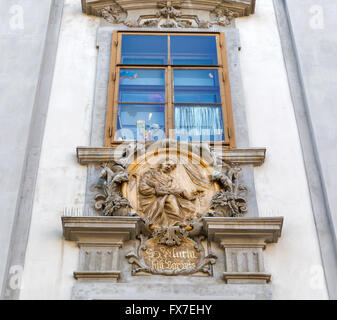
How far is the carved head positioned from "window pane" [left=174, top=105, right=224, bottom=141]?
554mm

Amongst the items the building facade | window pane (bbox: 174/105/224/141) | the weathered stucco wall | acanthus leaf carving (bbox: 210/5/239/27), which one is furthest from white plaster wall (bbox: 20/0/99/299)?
acanthus leaf carving (bbox: 210/5/239/27)

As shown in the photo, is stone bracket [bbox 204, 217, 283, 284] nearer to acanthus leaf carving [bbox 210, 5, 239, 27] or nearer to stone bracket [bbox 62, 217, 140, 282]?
stone bracket [bbox 62, 217, 140, 282]

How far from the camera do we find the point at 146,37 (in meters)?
8.95

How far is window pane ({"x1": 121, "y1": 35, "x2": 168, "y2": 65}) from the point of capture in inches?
345

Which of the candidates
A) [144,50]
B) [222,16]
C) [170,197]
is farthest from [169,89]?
[170,197]

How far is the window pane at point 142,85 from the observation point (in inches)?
326

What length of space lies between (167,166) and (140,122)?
3.21 ft

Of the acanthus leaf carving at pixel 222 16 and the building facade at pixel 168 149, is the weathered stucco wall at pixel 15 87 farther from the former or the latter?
the acanthus leaf carving at pixel 222 16

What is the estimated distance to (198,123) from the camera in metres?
7.98

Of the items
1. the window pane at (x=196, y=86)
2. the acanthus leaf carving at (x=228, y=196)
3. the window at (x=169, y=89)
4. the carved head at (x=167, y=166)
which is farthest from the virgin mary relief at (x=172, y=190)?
the window pane at (x=196, y=86)

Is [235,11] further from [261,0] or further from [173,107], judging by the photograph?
[173,107]

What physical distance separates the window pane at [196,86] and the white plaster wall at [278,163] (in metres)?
0.40
